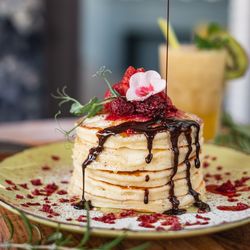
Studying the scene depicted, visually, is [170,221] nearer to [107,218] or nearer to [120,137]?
[107,218]

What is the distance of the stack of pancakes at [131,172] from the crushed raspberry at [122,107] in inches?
1.3

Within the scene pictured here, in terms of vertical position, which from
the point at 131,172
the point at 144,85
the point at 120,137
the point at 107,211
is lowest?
the point at 107,211

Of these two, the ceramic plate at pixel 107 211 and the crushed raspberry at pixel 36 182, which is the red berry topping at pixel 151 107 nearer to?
the ceramic plate at pixel 107 211

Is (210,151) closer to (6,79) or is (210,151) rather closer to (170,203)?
(170,203)

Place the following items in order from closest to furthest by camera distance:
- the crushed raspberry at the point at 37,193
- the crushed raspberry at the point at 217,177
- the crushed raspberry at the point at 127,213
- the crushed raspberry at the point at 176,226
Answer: the crushed raspberry at the point at 176,226
the crushed raspberry at the point at 127,213
the crushed raspberry at the point at 37,193
the crushed raspberry at the point at 217,177

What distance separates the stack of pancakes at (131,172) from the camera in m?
1.67

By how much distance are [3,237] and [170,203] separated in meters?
0.48

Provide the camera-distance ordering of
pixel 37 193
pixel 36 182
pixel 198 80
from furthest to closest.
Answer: pixel 198 80
pixel 36 182
pixel 37 193

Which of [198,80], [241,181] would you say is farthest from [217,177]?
[198,80]

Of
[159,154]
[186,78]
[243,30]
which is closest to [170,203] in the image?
[159,154]

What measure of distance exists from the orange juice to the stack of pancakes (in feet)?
3.66

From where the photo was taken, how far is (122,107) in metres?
1.71

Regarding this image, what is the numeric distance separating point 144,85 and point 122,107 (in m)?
0.09

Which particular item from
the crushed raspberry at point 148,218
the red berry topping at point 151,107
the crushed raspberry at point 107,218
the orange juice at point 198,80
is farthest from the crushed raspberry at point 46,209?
the orange juice at point 198,80
